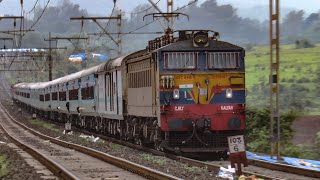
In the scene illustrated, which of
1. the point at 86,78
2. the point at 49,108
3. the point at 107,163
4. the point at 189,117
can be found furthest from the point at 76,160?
the point at 49,108

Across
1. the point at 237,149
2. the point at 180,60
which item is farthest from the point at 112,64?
the point at 237,149

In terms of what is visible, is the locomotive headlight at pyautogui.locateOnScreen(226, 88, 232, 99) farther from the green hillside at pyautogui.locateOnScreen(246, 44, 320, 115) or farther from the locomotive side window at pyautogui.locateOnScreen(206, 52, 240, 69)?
the green hillside at pyautogui.locateOnScreen(246, 44, 320, 115)

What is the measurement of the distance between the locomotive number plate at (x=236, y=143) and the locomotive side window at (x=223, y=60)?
6.10 meters

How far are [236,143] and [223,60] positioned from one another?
6354 mm

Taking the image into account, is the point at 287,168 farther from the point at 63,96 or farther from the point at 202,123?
the point at 63,96

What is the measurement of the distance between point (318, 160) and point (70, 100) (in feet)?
79.6

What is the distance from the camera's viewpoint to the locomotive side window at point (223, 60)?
17.9 m

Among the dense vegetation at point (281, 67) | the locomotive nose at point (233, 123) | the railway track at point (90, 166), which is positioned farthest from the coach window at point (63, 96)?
the locomotive nose at point (233, 123)

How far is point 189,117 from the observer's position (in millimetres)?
17469

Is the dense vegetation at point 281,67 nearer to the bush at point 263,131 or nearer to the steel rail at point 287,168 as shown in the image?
the bush at point 263,131

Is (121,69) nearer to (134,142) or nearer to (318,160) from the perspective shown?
(134,142)

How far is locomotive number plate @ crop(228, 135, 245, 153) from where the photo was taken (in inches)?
468

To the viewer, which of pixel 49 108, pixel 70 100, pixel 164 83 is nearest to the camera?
pixel 164 83

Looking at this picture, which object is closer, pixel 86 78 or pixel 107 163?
pixel 107 163
